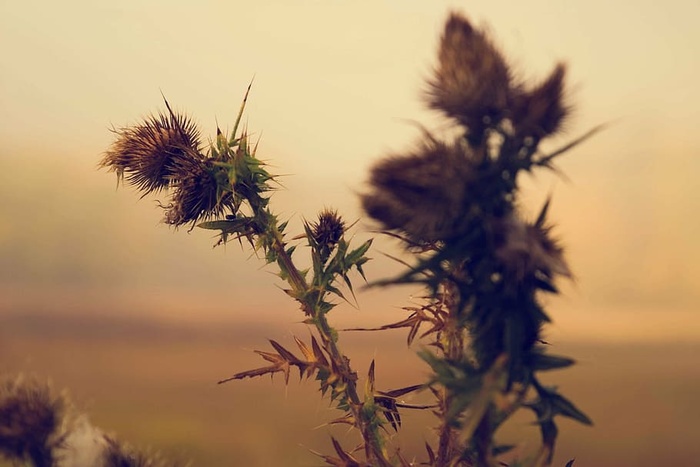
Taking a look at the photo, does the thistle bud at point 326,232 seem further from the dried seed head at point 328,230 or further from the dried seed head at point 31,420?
the dried seed head at point 31,420

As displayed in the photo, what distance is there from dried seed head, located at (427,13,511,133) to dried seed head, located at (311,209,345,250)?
5.52ft

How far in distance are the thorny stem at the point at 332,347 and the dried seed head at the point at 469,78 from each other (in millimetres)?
1768

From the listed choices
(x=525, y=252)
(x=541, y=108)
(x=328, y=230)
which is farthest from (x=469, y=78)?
(x=328, y=230)

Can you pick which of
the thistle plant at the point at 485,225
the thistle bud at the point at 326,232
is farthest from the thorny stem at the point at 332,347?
the thistle plant at the point at 485,225

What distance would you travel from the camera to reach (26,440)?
3676 millimetres

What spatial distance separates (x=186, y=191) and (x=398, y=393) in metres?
1.82

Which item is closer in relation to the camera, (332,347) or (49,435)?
(49,435)

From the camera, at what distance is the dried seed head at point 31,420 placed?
366cm

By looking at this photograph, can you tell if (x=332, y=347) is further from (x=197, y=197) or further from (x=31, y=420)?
(x=31, y=420)

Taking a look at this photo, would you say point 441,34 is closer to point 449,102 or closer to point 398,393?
point 449,102

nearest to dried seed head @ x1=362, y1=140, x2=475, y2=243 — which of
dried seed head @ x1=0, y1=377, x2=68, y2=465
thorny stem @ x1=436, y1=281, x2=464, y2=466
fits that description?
thorny stem @ x1=436, y1=281, x2=464, y2=466

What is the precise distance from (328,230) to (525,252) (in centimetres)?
198

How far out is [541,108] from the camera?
3398mm

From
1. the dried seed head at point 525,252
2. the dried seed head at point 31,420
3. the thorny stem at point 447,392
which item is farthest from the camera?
the thorny stem at point 447,392
